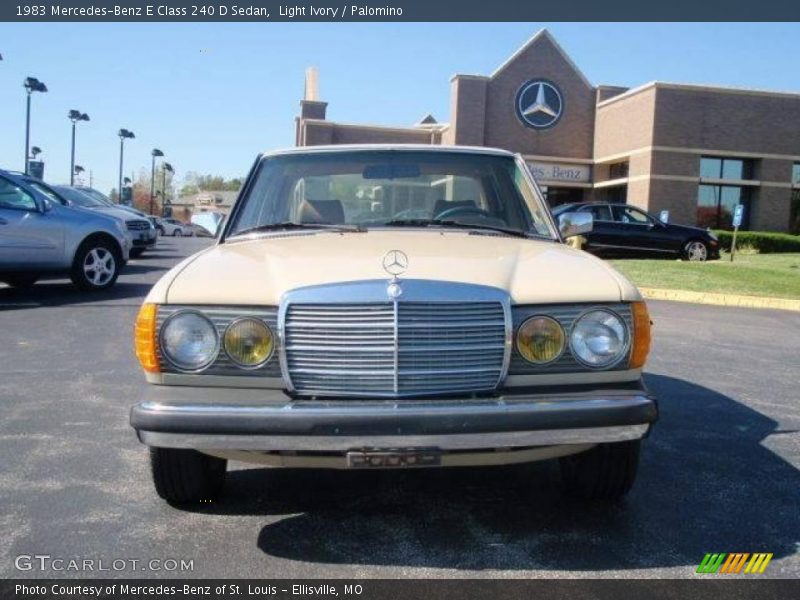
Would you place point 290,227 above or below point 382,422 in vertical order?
above

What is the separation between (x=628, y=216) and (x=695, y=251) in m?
2.06

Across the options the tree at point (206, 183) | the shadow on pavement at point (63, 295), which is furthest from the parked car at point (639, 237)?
the tree at point (206, 183)

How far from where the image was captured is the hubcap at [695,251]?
1953 centimetres

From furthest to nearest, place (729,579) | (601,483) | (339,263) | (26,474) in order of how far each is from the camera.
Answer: (26,474) → (601,483) → (339,263) → (729,579)

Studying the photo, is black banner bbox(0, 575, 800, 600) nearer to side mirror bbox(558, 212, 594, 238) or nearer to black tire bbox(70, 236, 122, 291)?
side mirror bbox(558, 212, 594, 238)

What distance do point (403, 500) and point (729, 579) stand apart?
4.64 ft

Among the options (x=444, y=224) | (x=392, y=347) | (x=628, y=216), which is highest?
(x=628, y=216)

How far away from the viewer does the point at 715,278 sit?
1391 centimetres

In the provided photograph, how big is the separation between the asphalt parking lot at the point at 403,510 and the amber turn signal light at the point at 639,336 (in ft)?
2.48

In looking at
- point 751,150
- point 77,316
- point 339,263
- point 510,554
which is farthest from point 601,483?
point 751,150

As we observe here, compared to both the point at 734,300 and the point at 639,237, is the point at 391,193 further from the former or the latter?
the point at 639,237

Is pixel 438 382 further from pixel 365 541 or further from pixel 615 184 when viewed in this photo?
pixel 615 184

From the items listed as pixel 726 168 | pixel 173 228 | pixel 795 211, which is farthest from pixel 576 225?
pixel 173 228

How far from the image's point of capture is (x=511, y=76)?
3559 cm
